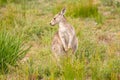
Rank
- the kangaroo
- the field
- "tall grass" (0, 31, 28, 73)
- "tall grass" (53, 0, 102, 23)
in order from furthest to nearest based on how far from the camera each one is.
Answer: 1. "tall grass" (53, 0, 102, 23)
2. the kangaroo
3. "tall grass" (0, 31, 28, 73)
4. the field

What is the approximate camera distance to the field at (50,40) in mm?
5629

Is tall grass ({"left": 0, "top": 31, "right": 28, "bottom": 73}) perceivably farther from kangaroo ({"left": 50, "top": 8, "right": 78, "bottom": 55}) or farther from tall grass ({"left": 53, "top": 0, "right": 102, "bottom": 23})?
tall grass ({"left": 53, "top": 0, "right": 102, "bottom": 23})

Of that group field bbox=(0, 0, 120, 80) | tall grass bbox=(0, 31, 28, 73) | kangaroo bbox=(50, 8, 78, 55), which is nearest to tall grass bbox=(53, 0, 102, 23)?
field bbox=(0, 0, 120, 80)

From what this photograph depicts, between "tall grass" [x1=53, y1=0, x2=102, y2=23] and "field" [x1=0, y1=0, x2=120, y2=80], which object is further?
"tall grass" [x1=53, y1=0, x2=102, y2=23]

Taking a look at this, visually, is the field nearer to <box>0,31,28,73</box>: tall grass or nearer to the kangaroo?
<box>0,31,28,73</box>: tall grass

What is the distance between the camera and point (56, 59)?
633 centimetres

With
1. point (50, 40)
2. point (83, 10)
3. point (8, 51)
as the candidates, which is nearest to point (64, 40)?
point (50, 40)

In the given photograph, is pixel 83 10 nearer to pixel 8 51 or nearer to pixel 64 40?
pixel 64 40

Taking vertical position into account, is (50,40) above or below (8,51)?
below

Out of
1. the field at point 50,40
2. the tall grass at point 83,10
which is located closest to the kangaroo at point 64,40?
the field at point 50,40

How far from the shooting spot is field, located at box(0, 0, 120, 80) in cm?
563

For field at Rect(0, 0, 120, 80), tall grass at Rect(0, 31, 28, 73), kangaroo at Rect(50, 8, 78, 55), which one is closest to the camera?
field at Rect(0, 0, 120, 80)

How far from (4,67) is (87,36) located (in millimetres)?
2072

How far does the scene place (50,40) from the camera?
7863 millimetres
